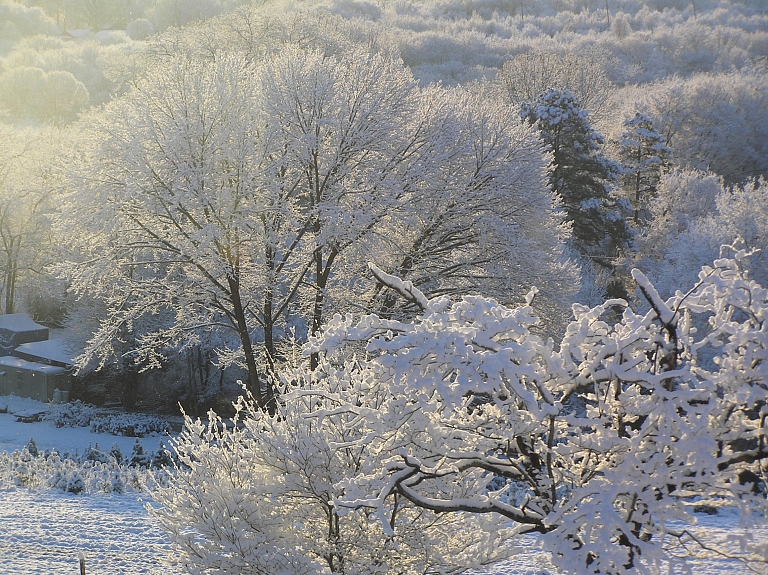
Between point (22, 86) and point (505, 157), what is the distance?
6095 cm

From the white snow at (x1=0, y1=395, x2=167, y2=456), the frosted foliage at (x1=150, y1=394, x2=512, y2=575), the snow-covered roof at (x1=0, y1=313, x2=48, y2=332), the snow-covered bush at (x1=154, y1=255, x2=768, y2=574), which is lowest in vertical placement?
the white snow at (x1=0, y1=395, x2=167, y2=456)

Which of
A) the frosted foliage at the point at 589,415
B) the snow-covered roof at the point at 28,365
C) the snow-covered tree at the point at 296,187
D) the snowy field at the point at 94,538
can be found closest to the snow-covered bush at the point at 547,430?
the frosted foliage at the point at 589,415

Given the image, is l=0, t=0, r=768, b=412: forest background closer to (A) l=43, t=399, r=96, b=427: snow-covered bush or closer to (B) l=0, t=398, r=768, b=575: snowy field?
(A) l=43, t=399, r=96, b=427: snow-covered bush

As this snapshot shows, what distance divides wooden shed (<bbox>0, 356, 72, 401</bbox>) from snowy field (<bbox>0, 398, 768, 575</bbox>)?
1688 cm

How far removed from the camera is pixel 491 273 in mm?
16438

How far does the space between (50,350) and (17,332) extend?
3.21 meters

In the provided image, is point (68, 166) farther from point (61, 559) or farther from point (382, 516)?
point (382, 516)

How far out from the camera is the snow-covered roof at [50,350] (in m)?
29.4

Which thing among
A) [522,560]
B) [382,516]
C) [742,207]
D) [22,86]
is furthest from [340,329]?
[22,86]

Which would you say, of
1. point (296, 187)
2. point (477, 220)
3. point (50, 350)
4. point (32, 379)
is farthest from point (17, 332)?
point (477, 220)

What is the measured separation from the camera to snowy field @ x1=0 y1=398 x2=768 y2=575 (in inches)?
358

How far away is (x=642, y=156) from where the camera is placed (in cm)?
3972

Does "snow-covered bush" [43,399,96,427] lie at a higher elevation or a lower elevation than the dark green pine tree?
lower

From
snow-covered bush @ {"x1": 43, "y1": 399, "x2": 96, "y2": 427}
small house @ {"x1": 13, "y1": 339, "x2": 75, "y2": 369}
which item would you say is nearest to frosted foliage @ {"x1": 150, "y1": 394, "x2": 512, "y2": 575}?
snow-covered bush @ {"x1": 43, "y1": 399, "x2": 96, "y2": 427}
